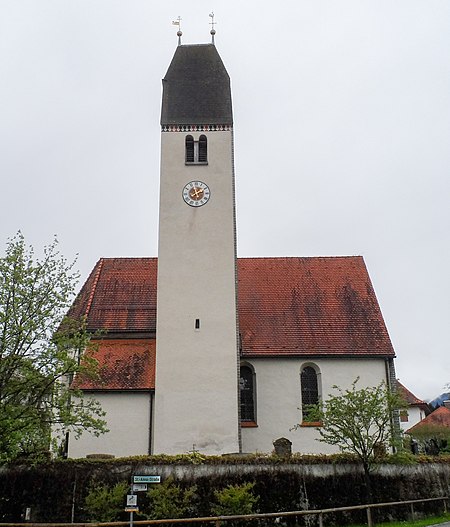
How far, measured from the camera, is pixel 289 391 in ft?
93.4

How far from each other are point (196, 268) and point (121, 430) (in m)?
7.50

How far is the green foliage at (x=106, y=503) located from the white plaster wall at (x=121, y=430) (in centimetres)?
651

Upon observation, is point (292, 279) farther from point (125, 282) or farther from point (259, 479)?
point (259, 479)

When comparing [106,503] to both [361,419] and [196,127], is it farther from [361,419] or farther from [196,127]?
[196,127]

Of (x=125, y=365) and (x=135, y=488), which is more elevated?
(x=125, y=365)

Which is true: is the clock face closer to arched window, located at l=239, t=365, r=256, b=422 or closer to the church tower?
the church tower

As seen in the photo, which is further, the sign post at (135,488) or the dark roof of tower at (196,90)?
the dark roof of tower at (196,90)

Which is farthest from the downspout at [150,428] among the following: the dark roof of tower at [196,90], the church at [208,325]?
the dark roof of tower at [196,90]

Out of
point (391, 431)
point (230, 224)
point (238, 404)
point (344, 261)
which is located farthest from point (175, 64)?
point (391, 431)

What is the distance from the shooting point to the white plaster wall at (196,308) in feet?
82.8

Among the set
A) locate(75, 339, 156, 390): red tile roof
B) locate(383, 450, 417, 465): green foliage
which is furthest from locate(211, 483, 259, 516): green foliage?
locate(75, 339, 156, 390): red tile roof

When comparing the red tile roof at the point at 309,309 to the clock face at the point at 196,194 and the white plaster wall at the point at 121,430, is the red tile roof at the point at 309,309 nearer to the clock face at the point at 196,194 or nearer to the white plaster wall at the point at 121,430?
the white plaster wall at the point at 121,430

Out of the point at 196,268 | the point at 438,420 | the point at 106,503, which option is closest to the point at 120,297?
the point at 196,268

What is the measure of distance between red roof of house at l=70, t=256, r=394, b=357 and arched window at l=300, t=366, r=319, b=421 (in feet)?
3.33
